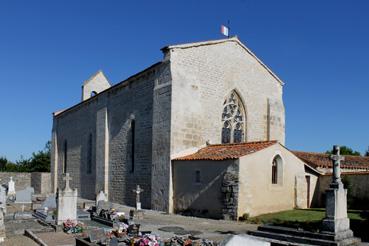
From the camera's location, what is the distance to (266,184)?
18.0 m

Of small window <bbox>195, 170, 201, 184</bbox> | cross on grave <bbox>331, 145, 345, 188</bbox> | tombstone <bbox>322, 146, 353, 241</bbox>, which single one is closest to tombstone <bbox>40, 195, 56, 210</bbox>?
small window <bbox>195, 170, 201, 184</bbox>

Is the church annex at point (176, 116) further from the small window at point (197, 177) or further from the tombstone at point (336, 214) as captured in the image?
the tombstone at point (336, 214)

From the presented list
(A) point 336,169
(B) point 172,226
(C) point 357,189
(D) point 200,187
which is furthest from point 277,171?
(A) point 336,169

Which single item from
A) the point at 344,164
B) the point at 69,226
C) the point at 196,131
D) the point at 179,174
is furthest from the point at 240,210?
the point at 344,164

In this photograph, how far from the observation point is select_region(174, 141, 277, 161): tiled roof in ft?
57.9

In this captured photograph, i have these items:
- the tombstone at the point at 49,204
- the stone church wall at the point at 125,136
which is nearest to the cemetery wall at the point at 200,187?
the stone church wall at the point at 125,136

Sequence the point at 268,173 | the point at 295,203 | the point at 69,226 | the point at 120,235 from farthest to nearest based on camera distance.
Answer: the point at 295,203
the point at 268,173
the point at 69,226
the point at 120,235

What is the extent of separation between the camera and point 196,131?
2092cm

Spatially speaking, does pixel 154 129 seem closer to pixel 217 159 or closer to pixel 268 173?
pixel 217 159

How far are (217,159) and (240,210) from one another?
2.42 meters

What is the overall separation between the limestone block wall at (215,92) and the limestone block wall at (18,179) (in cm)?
2627

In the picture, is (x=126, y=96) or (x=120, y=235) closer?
(x=120, y=235)

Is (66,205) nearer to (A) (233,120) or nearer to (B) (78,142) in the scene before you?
(A) (233,120)

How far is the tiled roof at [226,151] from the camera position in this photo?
17.6 m
